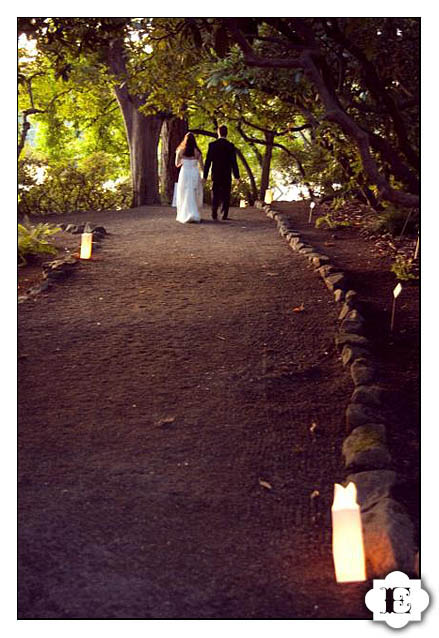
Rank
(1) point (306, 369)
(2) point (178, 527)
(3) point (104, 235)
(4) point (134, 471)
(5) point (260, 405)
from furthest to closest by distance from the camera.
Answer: (3) point (104, 235), (1) point (306, 369), (5) point (260, 405), (4) point (134, 471), (2) point (178, 527)

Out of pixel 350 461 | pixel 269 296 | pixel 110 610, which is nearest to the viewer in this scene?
pixel 110 610

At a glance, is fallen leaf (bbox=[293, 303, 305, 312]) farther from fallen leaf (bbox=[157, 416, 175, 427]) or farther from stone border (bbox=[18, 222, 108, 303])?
fallen leaf (bbox=[157, 416, 175, 427])

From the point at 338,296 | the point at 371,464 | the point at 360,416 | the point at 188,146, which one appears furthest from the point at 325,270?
the point at 188,146

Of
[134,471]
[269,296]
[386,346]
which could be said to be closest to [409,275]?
[386,346]

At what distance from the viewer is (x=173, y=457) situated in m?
3.29

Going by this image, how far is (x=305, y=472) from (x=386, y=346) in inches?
55.1

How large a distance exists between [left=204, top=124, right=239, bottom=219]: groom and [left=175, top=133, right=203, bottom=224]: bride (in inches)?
12.1

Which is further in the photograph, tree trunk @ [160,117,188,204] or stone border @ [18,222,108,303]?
tree trunk @ [160,117,188,204]

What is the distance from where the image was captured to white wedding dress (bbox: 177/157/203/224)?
9.84 metres

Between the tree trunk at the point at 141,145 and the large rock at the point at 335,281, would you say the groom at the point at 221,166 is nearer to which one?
the tree trunk at the point at 141,145

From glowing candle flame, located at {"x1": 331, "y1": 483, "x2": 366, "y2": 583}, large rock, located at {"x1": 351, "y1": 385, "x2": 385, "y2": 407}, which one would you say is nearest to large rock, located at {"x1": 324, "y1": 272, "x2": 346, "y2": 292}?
large rock, located at {"x1": 351, "y1": 385, "x2": 385, "y2": 407}

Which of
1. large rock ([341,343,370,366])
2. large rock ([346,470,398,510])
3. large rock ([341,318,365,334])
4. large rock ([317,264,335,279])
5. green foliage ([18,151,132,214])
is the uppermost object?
green foliage ([18,151,132,214])
